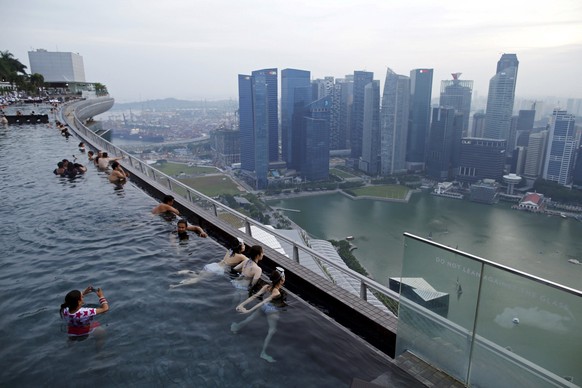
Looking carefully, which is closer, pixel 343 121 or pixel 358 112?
pixel 358 112

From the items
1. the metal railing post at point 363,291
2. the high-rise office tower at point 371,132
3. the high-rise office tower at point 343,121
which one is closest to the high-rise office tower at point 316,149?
the high-rise office tower at point 371,132

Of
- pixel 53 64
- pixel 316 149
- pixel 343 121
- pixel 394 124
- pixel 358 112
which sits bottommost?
pixel 316 149

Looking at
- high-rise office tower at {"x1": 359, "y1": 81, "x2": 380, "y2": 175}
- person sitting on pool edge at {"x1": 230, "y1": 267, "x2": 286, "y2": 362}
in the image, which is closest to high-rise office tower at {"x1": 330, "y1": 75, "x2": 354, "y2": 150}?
high-rise office tower at {"x1": 359, "y1": 81, "x2": 380, "y2": 175}

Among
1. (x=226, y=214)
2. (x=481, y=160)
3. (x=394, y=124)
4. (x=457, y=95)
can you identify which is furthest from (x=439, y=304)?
(x=457, y=95)

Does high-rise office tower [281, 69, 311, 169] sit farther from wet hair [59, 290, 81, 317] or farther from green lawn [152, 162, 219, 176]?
wet hair [59, 290, 81, 317]

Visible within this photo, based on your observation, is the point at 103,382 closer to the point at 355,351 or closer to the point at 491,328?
the point at 355,351

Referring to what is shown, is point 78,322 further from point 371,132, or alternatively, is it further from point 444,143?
point 371,132

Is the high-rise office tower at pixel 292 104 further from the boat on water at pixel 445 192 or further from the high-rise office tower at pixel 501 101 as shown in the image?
the high-rise office tower at pixel 501 101
